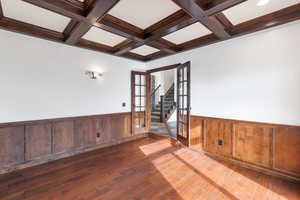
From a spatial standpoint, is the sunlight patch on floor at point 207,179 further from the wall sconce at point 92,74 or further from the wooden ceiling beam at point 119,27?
the wooden ceiling beam at point 119,27

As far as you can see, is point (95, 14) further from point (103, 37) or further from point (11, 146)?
point (11, 146)

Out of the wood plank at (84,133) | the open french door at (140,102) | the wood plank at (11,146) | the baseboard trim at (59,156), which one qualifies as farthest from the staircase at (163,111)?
the wood plank at (11,146)

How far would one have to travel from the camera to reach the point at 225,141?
289 centimetres

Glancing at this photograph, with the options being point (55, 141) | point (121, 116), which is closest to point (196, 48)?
point (121, 116)

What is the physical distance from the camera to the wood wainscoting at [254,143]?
220 centimetres

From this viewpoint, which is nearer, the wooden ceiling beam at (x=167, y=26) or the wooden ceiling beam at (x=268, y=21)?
the wooden ceiling beam at (x=268, y=21)

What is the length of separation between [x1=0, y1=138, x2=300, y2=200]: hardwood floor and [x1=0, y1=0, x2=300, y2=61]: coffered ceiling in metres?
2.49

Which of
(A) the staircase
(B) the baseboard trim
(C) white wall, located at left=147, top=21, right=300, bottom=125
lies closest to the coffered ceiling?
(C) white wall, located at left=147, top=21, right=300, bottom=125

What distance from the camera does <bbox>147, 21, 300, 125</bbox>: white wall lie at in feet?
7.14

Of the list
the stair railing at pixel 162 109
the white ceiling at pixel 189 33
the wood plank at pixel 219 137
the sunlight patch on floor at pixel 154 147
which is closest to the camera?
the white ceiling at pixel 189 33

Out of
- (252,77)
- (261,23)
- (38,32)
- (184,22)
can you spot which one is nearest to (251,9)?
(261,23)

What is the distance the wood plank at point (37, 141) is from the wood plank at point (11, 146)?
0.08m

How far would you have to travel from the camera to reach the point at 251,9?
6.63ft

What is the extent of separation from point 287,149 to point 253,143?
0.44 metres
